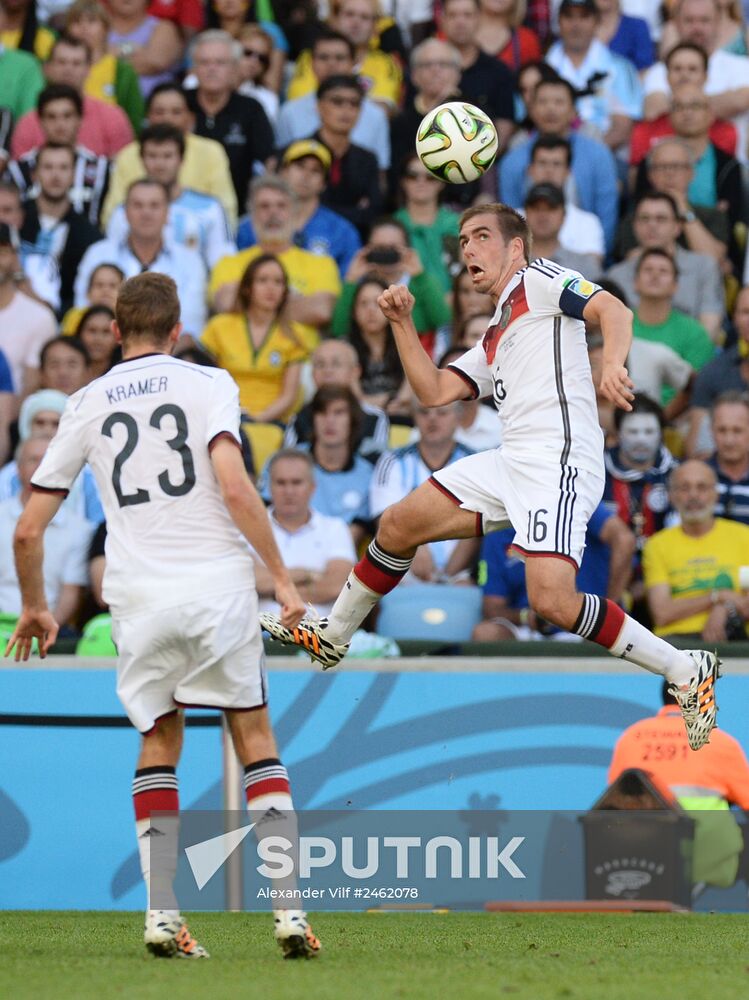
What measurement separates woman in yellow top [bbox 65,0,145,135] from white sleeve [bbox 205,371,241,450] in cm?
938

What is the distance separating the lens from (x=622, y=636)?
749 cm

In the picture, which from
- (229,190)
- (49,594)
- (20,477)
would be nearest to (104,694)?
(49,594)

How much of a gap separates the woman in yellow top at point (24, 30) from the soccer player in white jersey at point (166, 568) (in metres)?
10.1

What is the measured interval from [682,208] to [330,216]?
2.73 m

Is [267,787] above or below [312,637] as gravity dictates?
below

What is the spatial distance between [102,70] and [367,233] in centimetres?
285

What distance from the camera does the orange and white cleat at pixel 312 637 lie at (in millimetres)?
7969

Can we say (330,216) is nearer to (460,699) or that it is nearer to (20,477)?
(20,477)

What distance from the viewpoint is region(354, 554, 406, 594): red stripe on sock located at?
791 centimetres

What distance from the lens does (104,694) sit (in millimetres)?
9875

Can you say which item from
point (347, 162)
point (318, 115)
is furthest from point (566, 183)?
point (318, 115)

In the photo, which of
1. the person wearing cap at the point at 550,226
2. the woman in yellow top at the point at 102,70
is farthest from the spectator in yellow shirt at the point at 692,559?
the woman in yellow top at the point at 102,70

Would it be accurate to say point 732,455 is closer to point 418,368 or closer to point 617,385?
point 418,368

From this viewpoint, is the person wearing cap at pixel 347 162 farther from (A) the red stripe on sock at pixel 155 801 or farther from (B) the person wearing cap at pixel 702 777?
(A) the red stripe on sock at pixel 155 801
